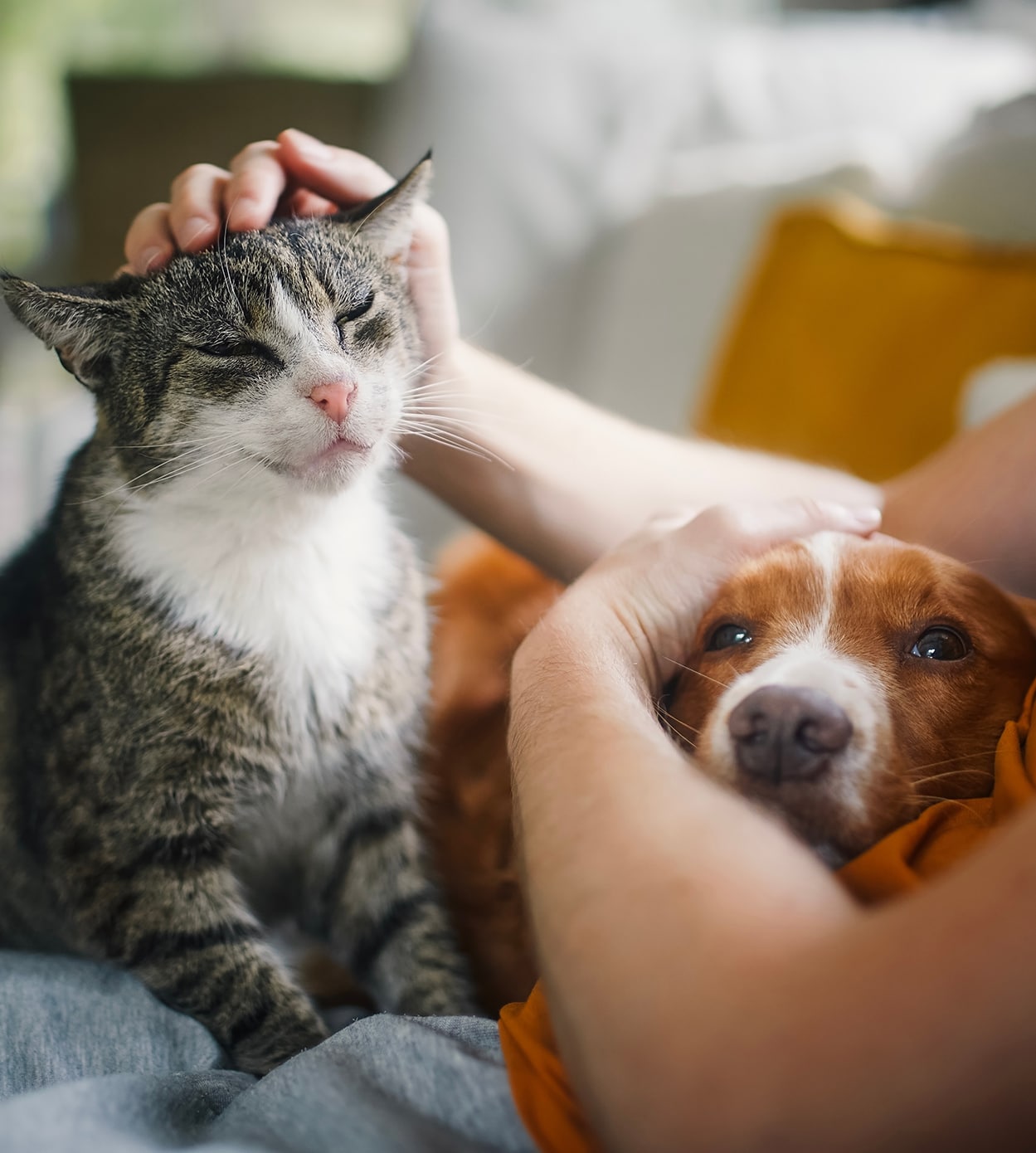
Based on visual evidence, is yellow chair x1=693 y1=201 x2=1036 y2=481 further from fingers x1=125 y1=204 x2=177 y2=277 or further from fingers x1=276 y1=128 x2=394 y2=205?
fingers x1=125 y1=204 x2=177 y2=277

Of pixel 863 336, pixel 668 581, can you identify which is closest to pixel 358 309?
pixel 668 581

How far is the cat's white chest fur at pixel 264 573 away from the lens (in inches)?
47.8

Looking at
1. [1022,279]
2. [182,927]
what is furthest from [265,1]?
[182,927]

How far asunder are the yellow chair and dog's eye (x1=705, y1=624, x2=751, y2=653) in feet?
2.87

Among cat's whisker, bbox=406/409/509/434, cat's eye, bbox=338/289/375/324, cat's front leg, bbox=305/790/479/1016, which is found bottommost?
cat's front leg, bbox=305/790/479/1016

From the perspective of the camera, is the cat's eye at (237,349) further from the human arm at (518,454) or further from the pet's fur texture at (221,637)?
the human arm at (518,454)

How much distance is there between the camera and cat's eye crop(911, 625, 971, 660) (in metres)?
1.05

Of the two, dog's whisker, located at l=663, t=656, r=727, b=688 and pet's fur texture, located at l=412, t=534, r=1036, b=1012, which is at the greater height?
pet's fur texture, located at l=412, t=534, r=1036, b=1012

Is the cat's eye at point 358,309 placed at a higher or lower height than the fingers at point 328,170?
lower

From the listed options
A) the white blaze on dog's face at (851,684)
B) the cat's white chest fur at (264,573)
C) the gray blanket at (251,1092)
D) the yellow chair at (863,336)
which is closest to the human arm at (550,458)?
the white blaze on dog's face at (851,684)

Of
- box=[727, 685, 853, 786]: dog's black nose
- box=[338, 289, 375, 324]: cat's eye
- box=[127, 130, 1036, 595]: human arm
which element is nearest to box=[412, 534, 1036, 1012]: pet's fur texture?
box=[727, 685, 853, 786]: dog's black nose

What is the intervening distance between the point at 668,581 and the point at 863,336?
1.04 meters

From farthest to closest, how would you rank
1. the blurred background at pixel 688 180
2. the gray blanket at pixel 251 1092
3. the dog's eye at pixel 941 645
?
the blurred background at pixel 688 180, the dog's eye at pixel 941 645, the gray blanket at pixel 251 1092

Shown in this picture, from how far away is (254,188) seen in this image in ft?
3.86
